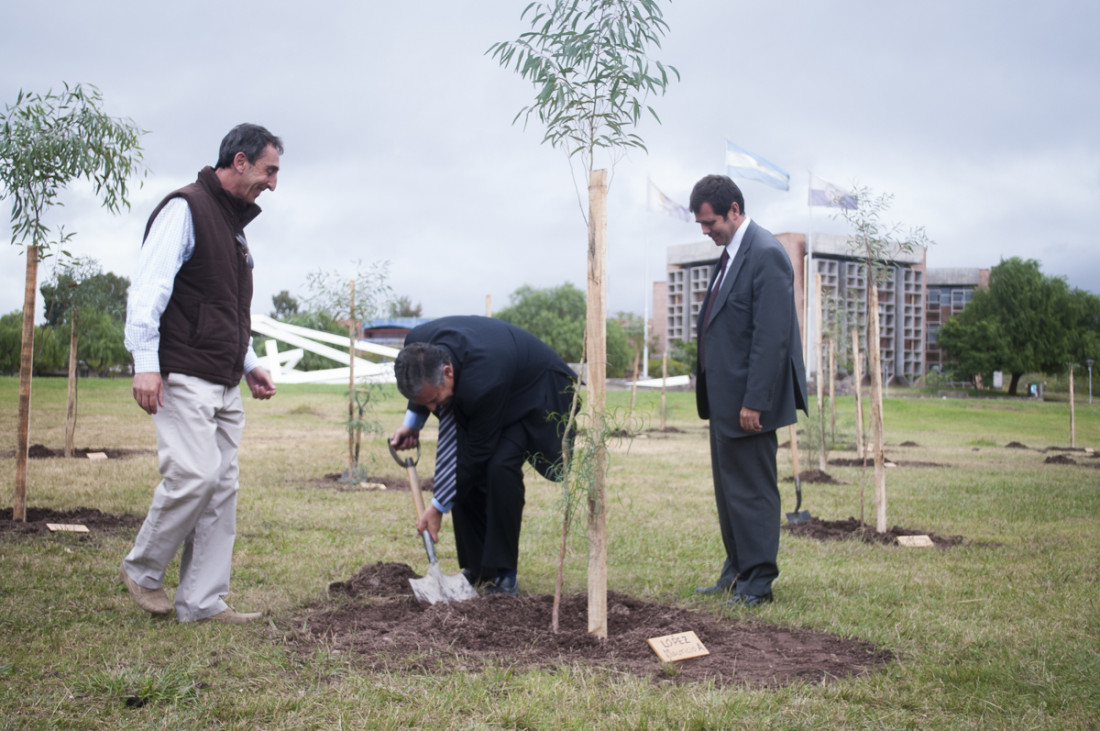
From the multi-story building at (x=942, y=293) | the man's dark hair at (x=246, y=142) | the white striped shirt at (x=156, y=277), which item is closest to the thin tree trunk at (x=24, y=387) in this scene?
the white striped shirt at (x=156, y=277)

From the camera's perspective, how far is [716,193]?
15.2 ft

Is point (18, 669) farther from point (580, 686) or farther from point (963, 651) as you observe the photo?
point (963, 651)

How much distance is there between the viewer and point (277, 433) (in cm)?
1653

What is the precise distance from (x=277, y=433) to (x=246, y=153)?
13.5 m

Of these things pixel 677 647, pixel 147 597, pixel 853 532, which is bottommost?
pixel 853 532

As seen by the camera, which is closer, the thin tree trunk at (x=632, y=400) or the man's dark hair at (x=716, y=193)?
the thin tree trunk at (x=632, y=400)

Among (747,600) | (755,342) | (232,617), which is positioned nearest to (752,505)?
(747,600)

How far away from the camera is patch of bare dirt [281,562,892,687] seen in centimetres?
328

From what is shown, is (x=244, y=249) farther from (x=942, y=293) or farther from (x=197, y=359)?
(x=942, y=293)

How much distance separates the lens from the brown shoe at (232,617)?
3.81 metres

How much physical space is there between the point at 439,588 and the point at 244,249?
1926 mm

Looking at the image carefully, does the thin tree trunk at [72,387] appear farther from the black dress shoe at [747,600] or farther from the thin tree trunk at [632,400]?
the black dress shoe at [747,600]

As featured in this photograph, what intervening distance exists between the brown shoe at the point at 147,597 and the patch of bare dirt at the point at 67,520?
7.28 ft

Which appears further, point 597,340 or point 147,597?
point 147,597
